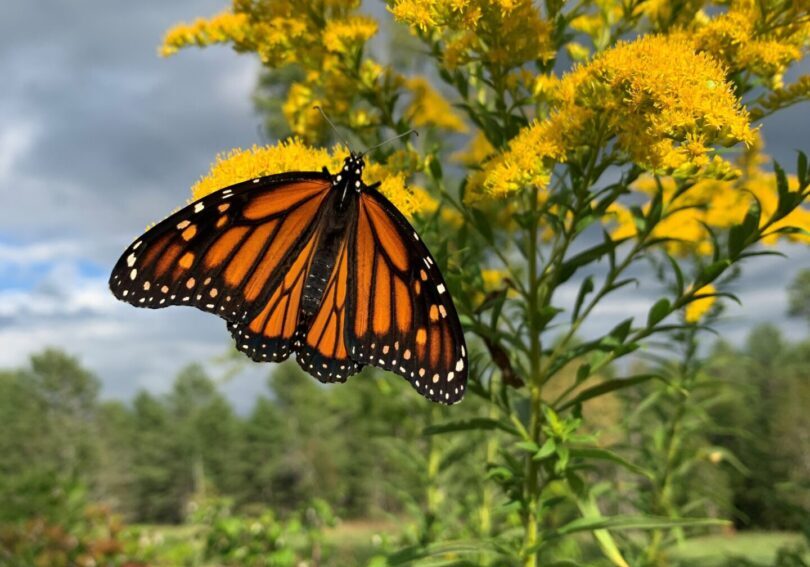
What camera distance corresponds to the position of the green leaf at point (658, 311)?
171 centimetres

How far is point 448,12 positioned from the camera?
167 centimetres

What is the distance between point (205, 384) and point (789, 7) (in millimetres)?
53562

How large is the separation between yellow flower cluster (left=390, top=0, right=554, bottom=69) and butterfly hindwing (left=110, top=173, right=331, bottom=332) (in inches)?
21.0

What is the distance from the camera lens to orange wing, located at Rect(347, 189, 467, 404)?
5.40ft

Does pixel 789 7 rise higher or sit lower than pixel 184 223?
higher

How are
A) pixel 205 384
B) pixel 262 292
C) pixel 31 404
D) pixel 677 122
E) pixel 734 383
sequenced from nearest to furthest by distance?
1. pixel 677 122
2. pixel 262 292
3. pixel 734 383
4. pixel 31 404
5. pixel 205 384

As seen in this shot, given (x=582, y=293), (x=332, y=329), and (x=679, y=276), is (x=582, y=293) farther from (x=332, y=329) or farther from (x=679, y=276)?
(x=332, y=329)

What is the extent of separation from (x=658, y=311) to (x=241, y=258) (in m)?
1.22

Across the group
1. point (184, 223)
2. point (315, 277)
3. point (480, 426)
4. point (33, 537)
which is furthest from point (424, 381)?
point (33, 537)

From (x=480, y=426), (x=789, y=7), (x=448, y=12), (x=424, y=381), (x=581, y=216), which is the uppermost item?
(x=789, y=7)

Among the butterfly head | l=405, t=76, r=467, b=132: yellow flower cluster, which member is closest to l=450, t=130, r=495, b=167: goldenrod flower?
l=405, t=76, r=467, b=132: yellow flower cluster

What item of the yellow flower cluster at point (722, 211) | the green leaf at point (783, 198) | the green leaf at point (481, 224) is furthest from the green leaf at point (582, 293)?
the yellow flower cluster at point (722, 211)

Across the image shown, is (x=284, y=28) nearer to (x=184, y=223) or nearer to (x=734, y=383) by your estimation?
(x=184, y=223)

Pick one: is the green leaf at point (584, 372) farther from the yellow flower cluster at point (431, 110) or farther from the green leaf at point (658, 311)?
the yellow flower cluster at point (431, 110)
